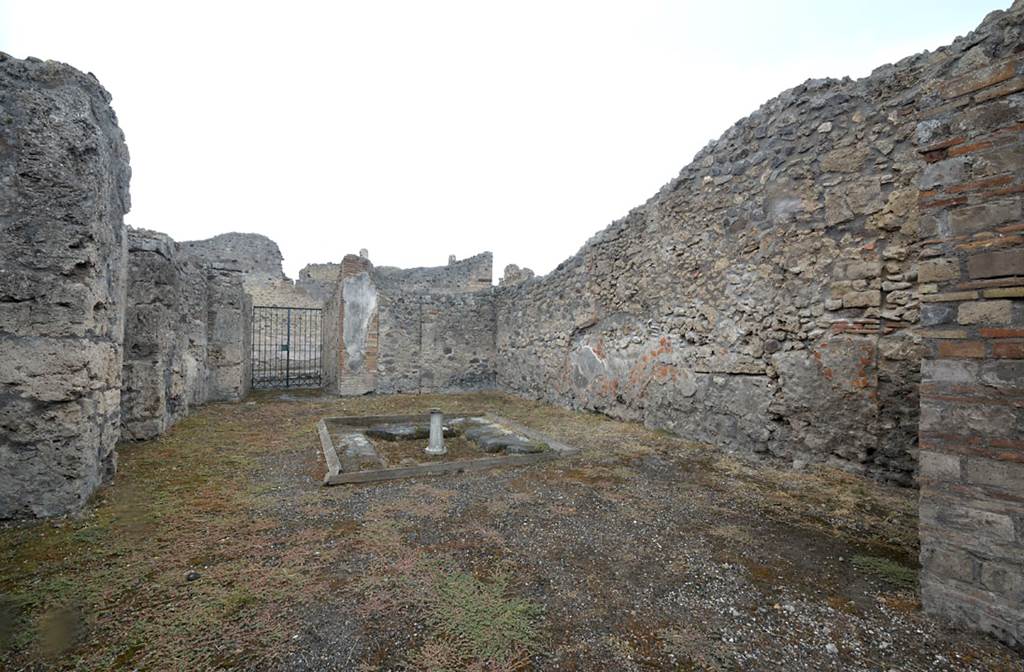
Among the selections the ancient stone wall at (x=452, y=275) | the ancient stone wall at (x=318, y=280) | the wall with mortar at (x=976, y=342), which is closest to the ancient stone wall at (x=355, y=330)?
the ancient stone wall at (x=452, y=275)

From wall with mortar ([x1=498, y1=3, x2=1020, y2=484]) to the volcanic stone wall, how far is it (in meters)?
6.76

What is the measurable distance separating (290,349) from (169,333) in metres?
15.2

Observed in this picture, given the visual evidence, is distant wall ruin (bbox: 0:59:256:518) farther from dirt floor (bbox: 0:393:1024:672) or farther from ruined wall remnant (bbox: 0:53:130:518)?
dirt floor (bbox: 0:393:1024:672)

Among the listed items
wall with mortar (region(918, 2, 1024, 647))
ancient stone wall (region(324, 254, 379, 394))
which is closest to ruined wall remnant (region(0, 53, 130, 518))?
wall with mortar (region(918, 2, 1024, 647))

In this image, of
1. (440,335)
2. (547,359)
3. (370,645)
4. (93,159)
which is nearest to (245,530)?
(370,645)

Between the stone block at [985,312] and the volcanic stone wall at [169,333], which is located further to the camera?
the volcanic stone wall at [169,333]

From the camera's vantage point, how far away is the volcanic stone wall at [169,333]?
5484mm

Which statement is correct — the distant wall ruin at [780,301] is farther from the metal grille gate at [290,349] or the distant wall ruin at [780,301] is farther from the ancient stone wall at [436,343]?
the metal grille gate at [290,349]

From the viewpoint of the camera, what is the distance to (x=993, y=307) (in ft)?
6.82

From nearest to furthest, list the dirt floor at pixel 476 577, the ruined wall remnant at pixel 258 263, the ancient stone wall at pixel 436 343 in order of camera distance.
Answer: the dirt floor at pixel 476 577 < the ancient stone wall at pixel 436 343 < the ruined wall remnant at pixel 258 263

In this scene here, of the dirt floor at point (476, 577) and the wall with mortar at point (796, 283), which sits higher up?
the wall with mortar at point (796, 283)

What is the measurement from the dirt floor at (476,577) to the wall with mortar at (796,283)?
0.82 m

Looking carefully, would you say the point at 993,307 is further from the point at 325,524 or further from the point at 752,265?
the point at 325,524

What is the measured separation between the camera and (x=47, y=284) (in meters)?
3.20
